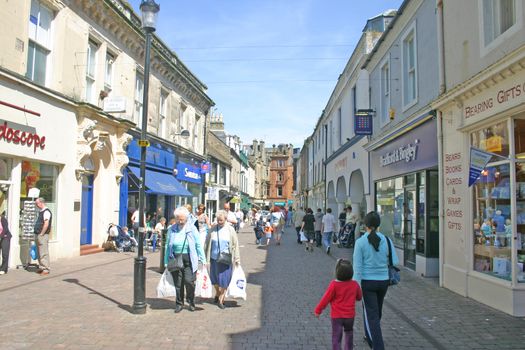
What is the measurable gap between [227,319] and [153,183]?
1341 cm

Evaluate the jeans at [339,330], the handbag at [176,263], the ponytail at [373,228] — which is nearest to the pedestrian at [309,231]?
the handbag at [176,263]

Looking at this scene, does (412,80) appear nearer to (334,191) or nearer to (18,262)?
(18,262)

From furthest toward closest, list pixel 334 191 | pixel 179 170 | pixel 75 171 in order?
pixel 334 191 < pixel 179 170 < pixel 75 171

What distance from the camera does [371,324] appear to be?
16.7ft

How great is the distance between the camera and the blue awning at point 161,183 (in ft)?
60.1

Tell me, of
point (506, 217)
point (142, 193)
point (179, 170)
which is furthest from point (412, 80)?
point (179, 170)

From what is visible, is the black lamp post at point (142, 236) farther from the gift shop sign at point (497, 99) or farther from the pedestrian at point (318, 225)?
the pedestrian at point (318, 225)

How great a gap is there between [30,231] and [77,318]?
19.4 feet

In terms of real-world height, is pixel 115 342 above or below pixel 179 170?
below

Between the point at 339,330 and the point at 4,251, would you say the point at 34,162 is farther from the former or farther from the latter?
the point at 339,330

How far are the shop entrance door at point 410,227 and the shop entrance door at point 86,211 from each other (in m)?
10.3

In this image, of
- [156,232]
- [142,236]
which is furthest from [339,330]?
[156,232]

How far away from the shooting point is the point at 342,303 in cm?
475

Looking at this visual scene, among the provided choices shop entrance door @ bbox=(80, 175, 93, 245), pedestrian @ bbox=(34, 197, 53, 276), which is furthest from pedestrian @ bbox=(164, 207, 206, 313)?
shop entrance door @ bbox=(80, 175, 93, 245)
